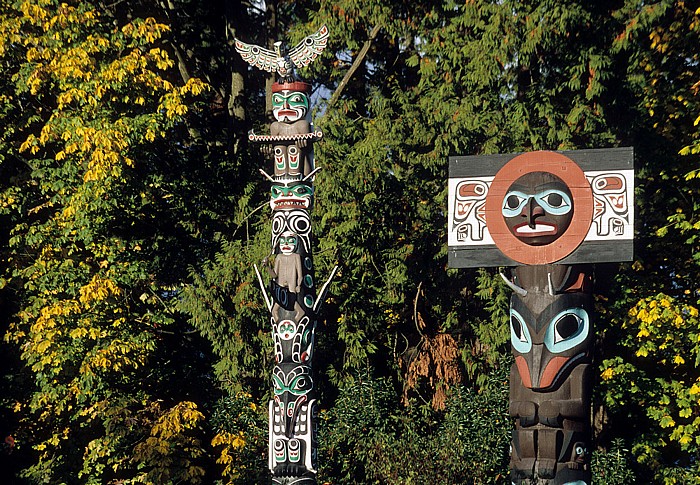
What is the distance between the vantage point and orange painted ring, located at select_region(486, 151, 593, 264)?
34.8ft

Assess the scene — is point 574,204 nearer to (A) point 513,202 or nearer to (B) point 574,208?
(B) point 574,208

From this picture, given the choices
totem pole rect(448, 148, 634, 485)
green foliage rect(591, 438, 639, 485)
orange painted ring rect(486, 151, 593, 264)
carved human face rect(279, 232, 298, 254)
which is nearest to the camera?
totem pole rect(448, 148, 634, 485)

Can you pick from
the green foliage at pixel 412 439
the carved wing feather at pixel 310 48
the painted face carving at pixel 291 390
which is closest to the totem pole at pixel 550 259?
the painted face carving at pixel 291 390

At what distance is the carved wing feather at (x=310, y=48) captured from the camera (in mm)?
14305

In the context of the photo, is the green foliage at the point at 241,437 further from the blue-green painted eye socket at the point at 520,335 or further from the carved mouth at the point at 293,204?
the blue-green painted eye socket at the point at 520,335

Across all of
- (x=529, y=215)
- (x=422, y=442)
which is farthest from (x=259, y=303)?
(x=529, y=215)

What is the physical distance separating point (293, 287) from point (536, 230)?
152 inches

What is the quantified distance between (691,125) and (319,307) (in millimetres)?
6502

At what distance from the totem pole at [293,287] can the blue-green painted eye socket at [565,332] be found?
157 inches

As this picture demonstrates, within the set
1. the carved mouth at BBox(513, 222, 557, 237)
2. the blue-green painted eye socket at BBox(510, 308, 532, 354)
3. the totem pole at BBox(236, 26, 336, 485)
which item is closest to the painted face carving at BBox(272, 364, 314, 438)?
the totem pole at BBox(236, 26, 336, 485)

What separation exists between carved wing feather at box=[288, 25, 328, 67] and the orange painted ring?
4.13 meters

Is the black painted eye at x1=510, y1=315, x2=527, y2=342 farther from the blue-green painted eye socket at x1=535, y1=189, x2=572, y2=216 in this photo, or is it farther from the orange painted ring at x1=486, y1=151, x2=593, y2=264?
the blue-green painted eye socket at x1=535, y1=189, x2=572, y2=216

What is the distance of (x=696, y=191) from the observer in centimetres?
1625

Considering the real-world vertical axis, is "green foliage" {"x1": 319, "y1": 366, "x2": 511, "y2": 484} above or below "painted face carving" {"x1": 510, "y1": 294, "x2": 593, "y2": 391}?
below
